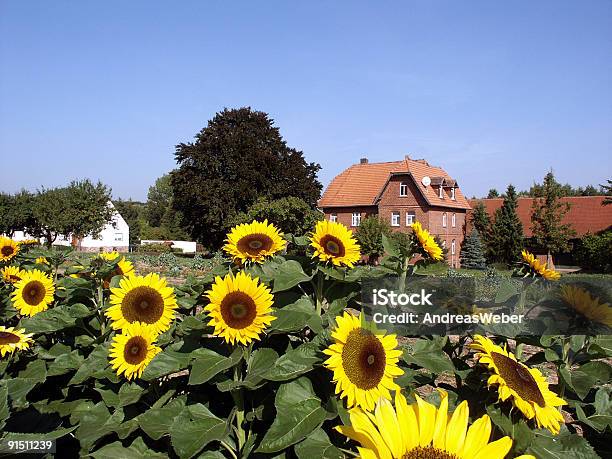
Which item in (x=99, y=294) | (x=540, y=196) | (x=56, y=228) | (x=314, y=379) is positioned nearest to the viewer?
(x=314, y=379)

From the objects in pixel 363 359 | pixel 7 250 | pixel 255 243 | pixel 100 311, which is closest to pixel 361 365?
pixel 363 359

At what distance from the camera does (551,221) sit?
36000mm

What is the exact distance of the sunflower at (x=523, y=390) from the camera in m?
1.58

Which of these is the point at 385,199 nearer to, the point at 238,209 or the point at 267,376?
the point at 238,209

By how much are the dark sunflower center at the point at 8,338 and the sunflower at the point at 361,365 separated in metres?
2.07

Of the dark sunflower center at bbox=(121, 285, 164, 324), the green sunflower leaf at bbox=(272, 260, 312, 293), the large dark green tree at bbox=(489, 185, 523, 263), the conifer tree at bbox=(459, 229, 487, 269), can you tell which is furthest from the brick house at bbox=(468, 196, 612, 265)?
the dark sunflower center at bbox=(121, 285, 164, 324)

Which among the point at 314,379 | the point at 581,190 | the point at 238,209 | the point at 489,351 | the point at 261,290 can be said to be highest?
the point at 581,190

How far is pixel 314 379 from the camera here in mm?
2164

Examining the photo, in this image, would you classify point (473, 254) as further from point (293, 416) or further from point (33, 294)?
point (293, 416)

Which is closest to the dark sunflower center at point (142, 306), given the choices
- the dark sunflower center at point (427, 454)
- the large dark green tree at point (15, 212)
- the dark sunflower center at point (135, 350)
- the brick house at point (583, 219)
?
the dark sunflower center at point (135, 350)

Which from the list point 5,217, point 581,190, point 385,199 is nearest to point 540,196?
point 385,199

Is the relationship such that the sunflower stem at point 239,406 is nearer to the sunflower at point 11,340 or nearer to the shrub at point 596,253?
the sunflower at point 11,340

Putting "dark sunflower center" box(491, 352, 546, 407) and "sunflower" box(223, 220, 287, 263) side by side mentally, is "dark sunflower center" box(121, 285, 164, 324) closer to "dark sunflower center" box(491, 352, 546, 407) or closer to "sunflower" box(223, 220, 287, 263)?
"sunflower" box(223, 220, 287, 263)

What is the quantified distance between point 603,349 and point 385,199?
119ft
